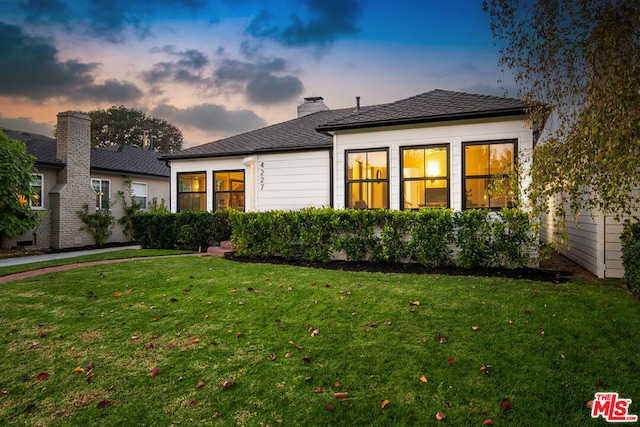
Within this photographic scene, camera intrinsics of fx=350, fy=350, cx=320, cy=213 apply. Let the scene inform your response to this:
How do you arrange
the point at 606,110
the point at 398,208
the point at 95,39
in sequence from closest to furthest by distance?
the point at 606,110
the point at 398,208
the point at 95,39

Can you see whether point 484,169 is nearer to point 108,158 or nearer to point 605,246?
point 605,246

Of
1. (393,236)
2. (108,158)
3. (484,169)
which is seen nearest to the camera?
(393,236)

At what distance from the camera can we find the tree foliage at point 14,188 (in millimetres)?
11297

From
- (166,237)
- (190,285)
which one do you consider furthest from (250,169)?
(190,285)

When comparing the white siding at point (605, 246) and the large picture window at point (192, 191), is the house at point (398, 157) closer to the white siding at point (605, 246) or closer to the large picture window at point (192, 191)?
the large picture window at point (192, 191)

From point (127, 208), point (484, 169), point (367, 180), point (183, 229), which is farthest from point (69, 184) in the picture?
point (484, 169)

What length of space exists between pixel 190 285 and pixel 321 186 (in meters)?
5.73

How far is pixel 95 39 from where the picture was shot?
44.5 ft

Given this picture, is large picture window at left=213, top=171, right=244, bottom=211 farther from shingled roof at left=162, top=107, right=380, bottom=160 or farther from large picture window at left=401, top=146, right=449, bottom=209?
large picture window at left=401, top=146, right=449, bottom=209

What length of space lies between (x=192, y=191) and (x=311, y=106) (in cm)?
646

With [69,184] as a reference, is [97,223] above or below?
below

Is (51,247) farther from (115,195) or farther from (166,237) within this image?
(166,237)

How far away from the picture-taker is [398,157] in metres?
9.01

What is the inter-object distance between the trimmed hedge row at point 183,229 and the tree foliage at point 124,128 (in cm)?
2952
